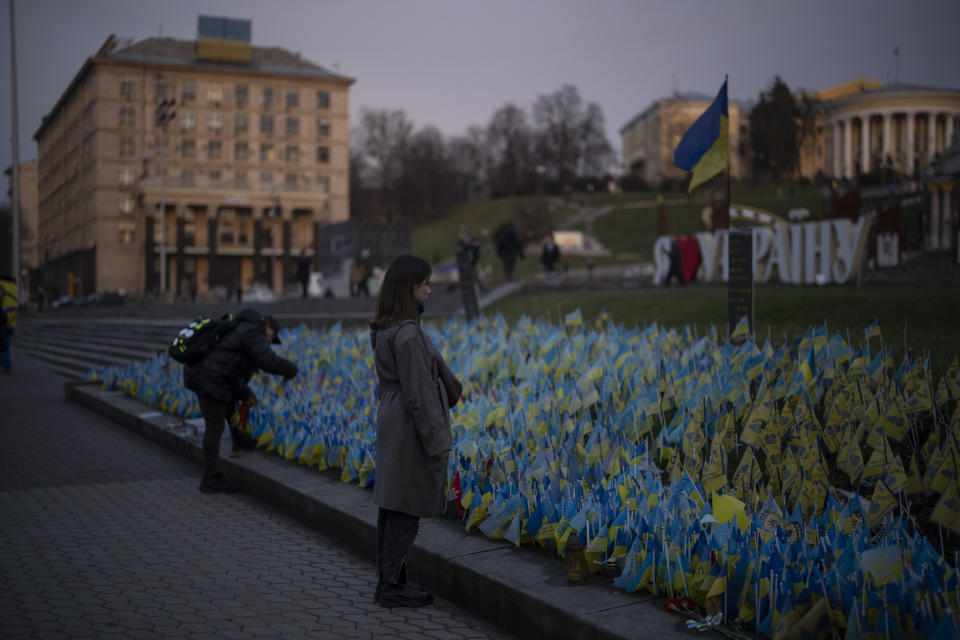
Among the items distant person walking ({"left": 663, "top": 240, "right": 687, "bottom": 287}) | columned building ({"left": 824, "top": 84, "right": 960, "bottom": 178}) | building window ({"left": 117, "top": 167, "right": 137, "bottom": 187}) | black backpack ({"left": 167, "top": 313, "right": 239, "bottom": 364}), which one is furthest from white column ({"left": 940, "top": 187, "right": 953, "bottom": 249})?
building window ({"left": 117, "top": 167, "right": 137, "bottom": 187})

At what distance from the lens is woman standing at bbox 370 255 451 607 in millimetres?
4484

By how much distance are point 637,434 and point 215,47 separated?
264 feet

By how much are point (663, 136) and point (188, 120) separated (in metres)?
51.6

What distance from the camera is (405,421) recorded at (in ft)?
14.9

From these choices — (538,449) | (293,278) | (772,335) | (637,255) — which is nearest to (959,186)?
(772,335)

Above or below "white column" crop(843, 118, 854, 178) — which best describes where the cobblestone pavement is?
below

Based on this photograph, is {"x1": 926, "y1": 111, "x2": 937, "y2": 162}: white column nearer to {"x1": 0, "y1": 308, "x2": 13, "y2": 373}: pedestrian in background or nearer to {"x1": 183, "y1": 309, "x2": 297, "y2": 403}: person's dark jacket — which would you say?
{"x1": 0, "y1": 308, "x2": 13, "y2": 373}: pedestrian in background

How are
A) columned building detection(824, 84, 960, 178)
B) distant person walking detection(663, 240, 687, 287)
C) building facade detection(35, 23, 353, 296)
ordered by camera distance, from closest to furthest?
distant person walking detection(663, 240, 687, 287) < building facade detection(35, 23, 353, 296) < columned building detection(824, 84, 960, 178)

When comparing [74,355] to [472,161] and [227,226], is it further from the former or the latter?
[472,161]

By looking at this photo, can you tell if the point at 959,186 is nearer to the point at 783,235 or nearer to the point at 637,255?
the point at 783,235

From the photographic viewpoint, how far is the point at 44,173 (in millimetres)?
104938

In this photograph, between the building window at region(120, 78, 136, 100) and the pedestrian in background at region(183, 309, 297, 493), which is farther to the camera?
the building window at region(120, 78, 136, 100)

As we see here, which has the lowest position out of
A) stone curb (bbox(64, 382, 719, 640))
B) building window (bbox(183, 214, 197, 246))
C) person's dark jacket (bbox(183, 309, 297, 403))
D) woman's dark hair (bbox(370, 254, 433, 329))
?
stone curb (bbox(64, 382, 719, 640))

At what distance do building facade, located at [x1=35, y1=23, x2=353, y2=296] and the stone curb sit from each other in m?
67.0
